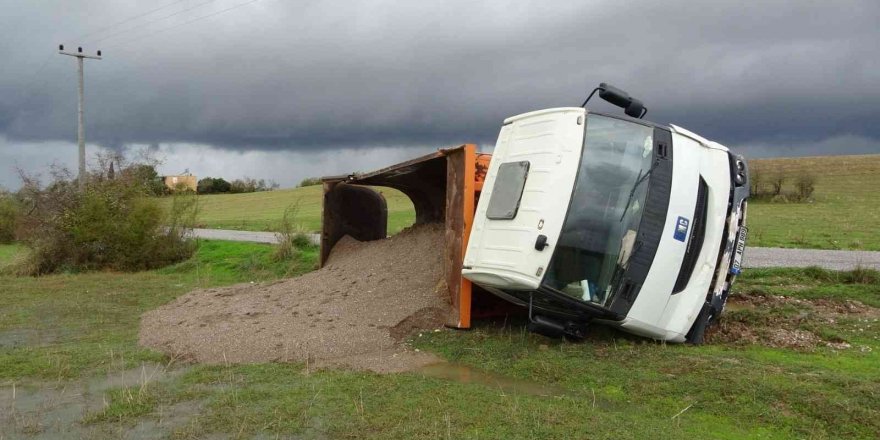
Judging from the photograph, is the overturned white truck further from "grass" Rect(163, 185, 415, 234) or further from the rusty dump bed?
"grass" Rect(163, 185, 415, 234)

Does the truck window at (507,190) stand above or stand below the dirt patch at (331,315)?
above

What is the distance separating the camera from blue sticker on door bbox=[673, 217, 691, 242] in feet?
21.5

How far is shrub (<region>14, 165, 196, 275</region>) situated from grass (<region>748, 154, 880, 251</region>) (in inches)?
646

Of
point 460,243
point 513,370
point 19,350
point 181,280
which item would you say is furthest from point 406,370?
point 181,280

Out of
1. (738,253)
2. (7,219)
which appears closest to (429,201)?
(738,253)

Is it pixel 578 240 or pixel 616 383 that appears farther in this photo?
pixel 578 240

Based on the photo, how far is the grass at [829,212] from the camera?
65.3 ft

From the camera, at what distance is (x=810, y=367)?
5.86 metres

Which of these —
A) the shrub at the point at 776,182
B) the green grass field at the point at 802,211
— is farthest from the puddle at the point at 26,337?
the shrub at the point at 776,182

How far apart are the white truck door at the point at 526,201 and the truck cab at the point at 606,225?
1 cm

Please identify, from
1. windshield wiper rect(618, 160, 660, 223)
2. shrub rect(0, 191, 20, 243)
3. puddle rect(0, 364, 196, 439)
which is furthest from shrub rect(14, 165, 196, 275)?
shrub rect(0, 191, 20, 243)

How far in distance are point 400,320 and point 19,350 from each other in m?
4.24

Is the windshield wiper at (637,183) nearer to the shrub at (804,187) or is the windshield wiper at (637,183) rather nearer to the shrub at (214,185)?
the shrub at (804,187)

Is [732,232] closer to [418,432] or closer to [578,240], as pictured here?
[578,240]
